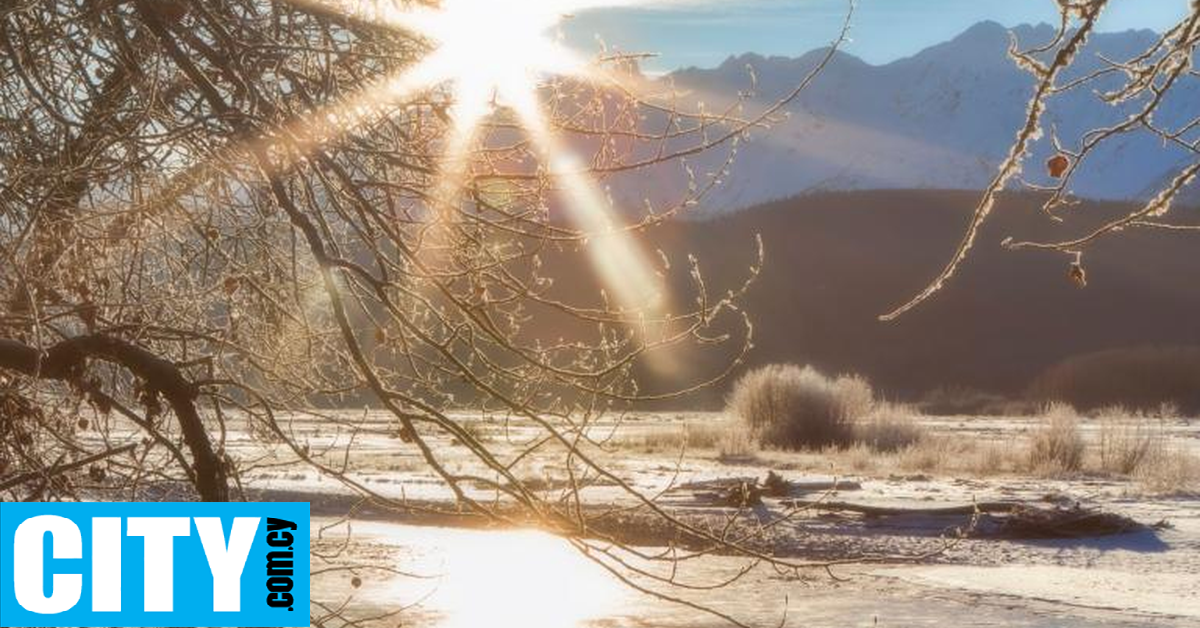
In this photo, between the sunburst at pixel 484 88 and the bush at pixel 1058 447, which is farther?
the bush at pixel 1058 447

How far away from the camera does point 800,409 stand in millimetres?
27703


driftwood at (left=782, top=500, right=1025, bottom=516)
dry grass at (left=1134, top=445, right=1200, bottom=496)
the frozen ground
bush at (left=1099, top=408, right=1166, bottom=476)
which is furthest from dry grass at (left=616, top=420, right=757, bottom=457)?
driftwood at (left=782, top=500, right=1025, bottom=516)

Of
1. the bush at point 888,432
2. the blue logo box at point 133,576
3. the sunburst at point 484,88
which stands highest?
the sunburst at point 484,88

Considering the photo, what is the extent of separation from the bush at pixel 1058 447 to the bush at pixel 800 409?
4.44 metres

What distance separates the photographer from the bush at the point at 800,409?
27266mm

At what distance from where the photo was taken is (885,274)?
78.3 metres

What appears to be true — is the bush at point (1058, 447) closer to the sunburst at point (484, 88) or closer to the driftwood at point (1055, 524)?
the driftwood at point (1055, 524)

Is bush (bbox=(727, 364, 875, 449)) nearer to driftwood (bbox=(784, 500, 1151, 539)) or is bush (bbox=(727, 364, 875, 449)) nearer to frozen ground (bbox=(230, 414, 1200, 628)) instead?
frozen ground (bbox=(230, 414, 1200, 628))

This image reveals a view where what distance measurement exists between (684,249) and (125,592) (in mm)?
76667

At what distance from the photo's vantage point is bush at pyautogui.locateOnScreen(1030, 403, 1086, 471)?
20844 mm

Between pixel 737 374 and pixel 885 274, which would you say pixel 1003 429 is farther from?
pixel 885 274

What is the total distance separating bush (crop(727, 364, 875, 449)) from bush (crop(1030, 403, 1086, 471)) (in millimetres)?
4442

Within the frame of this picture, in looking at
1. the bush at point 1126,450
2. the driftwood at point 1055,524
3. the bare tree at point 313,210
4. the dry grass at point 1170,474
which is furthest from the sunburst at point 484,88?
the bush at point 1126,450

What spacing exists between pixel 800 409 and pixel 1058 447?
22.1 feet
